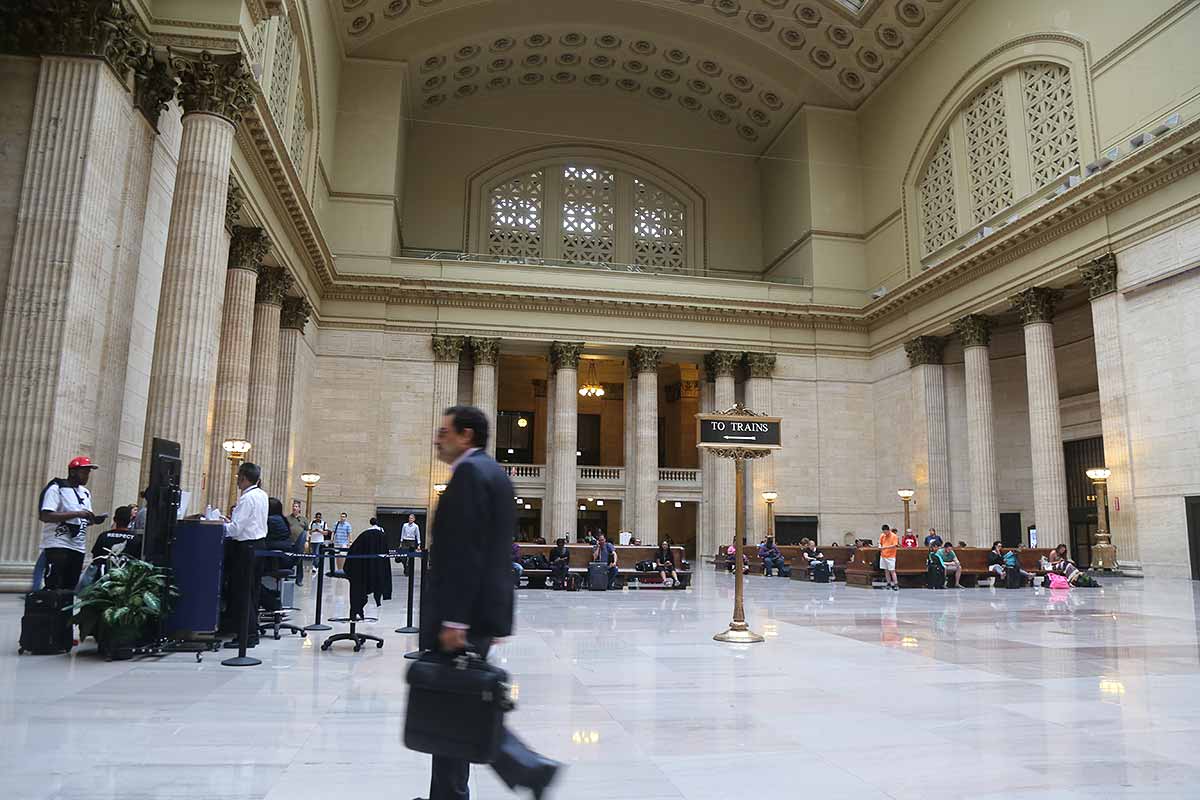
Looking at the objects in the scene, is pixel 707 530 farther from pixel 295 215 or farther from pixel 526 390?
pixel 295 215

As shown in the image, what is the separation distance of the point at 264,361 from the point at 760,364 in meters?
16.4

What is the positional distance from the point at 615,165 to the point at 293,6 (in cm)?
1554

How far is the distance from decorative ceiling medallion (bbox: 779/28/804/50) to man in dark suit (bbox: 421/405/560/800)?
28.7m

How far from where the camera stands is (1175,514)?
656 inches

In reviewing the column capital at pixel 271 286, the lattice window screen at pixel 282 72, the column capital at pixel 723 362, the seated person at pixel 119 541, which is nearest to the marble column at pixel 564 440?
the column capital at pixel 723 362

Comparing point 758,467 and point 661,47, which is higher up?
point 661,47

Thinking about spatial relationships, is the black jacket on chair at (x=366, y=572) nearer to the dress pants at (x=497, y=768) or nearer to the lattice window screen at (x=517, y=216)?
the dress pants at (x=497, y=768)

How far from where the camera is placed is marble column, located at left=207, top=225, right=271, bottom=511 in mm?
16359

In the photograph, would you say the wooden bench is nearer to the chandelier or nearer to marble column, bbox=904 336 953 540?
marble column, bbox=904 336 953 540

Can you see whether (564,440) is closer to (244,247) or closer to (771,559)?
(771,559)

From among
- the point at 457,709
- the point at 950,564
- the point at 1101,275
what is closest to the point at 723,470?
the point at 950,564

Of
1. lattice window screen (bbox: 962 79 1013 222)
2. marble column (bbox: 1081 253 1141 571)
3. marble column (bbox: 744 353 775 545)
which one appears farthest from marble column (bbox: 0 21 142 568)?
lattice window screen (bbox: 962 79 1013 222)

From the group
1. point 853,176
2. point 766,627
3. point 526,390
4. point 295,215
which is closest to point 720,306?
point 853,176

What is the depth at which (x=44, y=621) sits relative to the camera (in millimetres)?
6383
